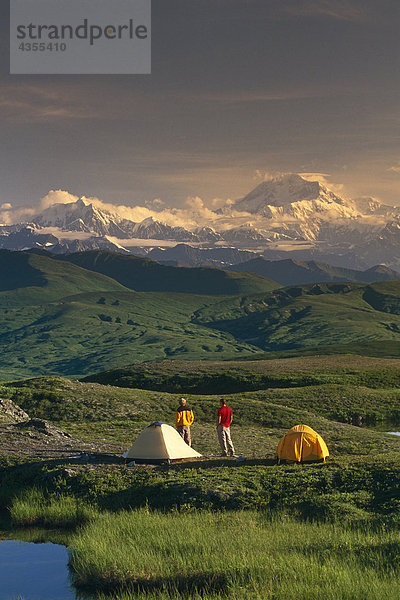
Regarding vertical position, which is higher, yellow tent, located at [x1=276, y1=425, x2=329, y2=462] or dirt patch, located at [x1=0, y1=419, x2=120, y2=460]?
yellow tent, located at [x1=276, y1=425, x2=329, y2=462]

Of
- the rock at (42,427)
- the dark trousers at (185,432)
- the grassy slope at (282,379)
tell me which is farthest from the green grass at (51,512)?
the grassy slope at (282,379)

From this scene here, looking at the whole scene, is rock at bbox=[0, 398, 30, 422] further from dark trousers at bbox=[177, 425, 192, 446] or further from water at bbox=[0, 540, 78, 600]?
water at bbox=[0, 540, 78, 600]

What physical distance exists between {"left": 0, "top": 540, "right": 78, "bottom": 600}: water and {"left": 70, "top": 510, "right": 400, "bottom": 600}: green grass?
0.58 metres

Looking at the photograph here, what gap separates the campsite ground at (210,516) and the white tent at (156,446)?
4.54 ft

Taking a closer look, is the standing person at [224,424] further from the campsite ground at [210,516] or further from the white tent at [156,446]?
the white tent at [156,446]

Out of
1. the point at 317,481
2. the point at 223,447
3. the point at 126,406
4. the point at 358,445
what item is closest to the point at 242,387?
the point at 126,406

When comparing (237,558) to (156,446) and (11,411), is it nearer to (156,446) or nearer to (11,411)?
(156,446)

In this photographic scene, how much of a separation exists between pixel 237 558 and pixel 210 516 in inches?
236

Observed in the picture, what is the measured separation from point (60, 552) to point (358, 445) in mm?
35522

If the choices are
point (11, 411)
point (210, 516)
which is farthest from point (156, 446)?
point (11, 411)

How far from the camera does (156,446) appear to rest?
3681 cm

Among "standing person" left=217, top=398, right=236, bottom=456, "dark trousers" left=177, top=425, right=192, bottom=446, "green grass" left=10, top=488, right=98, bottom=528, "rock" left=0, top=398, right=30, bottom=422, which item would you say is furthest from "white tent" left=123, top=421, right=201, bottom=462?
"rock" left=0, top=398, right=30, bottom=422

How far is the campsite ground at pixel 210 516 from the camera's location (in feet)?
59.5

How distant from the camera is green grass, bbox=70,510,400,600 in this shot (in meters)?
17.0
